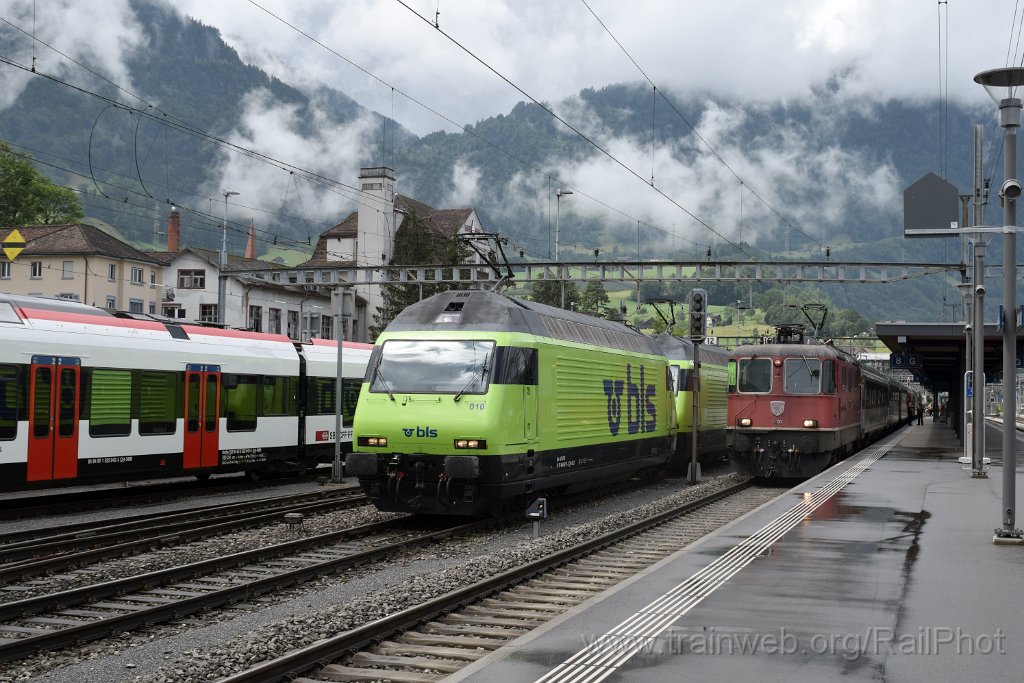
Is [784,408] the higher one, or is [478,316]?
[478,316]

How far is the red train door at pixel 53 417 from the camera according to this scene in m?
18.0

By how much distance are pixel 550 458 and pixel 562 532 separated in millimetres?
2025

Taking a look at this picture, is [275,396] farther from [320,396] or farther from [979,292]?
[979,292]

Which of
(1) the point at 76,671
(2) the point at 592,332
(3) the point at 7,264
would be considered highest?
(3) the point at 7,264

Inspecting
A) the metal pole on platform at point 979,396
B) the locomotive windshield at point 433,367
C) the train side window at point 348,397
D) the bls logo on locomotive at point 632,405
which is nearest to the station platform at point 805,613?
the locomotive windshield at point 433,367

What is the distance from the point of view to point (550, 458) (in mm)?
18047

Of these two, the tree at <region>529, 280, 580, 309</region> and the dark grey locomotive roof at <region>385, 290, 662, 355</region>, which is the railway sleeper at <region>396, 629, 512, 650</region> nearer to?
the dark grey locomotive roof at <region>385, 290, 662, 355</region>

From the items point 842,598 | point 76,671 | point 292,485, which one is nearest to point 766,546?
point 842,598

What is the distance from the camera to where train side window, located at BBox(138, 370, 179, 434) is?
67.3ft

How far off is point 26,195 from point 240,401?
66.2 meters

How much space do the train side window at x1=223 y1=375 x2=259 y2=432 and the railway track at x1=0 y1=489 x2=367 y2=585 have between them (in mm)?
2819

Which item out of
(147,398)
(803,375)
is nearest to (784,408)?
(803,375)

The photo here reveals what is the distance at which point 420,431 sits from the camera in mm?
16172

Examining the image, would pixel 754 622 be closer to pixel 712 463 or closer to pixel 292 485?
pixel 292 485
